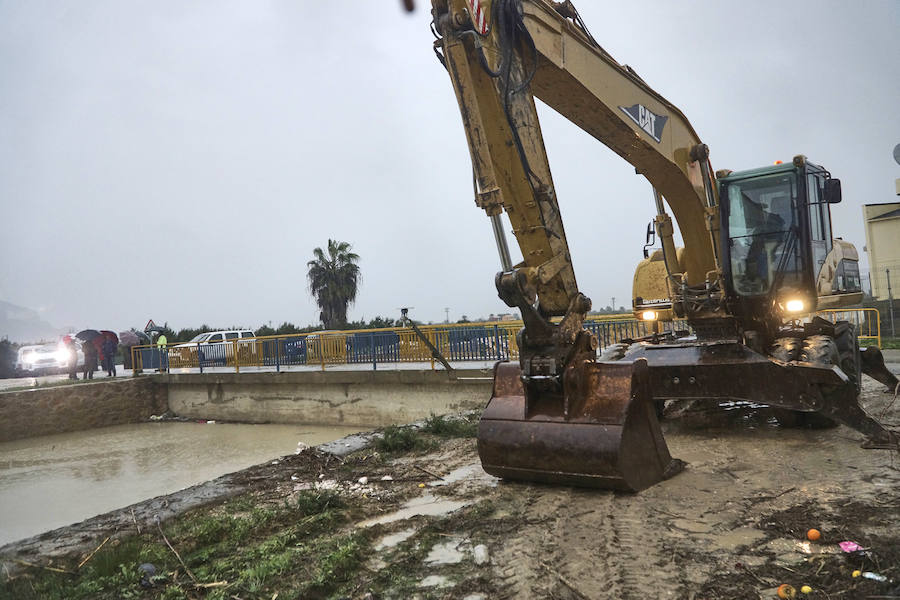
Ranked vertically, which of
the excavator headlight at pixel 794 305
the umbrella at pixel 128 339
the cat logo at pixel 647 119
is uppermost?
the cat logo at pixel 647 119

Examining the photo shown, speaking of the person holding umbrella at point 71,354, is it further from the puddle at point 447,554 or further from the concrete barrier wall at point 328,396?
the puddle at point 447,554

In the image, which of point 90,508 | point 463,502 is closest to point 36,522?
point 90,508

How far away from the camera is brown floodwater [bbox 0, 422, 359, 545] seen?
8.88 metres

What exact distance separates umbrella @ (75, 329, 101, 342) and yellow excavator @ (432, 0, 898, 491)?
22.2 meters

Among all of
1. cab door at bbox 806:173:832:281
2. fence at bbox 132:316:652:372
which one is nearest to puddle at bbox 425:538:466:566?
cab door at bbox 806:173:832:281

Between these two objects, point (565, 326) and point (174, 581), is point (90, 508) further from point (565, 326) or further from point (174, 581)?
point (565, 326)

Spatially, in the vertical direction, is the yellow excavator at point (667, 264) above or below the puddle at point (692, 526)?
above

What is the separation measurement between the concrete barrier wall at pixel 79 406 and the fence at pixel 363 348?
1171mm

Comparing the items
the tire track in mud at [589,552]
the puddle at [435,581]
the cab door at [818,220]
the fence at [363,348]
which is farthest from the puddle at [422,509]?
the fence at [363,348]

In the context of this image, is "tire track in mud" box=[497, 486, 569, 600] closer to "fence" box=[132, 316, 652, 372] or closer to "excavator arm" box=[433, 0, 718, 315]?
"excavator arm" box=[433, 0, 718, 315]

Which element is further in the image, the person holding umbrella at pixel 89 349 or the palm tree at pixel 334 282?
the palm tree at pixel 334 282

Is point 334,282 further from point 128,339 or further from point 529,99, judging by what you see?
point 529,99

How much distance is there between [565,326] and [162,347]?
18.7 m

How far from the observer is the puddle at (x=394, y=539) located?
3660 millimetres
